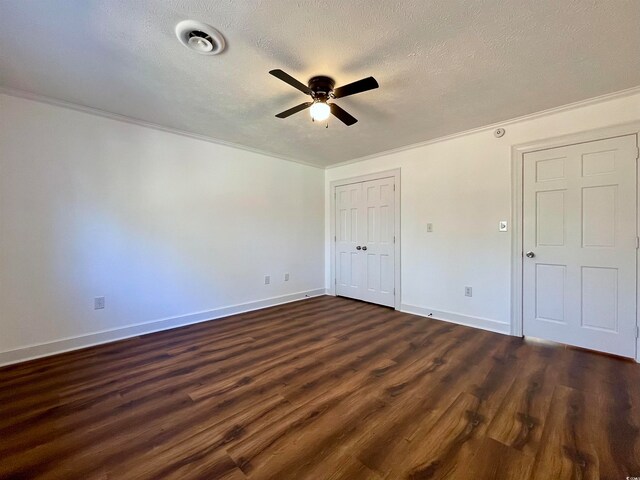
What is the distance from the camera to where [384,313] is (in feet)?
13.2

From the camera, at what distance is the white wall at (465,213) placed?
2.96 metres

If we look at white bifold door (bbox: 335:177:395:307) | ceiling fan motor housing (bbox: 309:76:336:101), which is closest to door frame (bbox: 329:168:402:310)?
white bifold door (bbox: 335:177:395:307)

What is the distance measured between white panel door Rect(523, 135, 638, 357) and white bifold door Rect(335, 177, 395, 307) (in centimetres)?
177

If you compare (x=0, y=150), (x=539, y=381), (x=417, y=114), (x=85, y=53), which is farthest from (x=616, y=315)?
(x=0, y=150)

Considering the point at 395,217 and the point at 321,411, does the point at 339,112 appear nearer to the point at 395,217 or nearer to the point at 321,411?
the point at 395,217

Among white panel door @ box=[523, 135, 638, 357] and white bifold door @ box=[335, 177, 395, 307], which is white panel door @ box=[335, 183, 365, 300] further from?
white panel door @ box=[523, 135, 638, 357]

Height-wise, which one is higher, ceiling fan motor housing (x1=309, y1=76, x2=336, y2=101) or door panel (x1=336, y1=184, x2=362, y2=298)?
ceiling fan motor housing (x1=309, y1=76, x2=336, y2=101)

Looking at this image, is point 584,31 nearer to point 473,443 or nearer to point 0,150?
point 473,443

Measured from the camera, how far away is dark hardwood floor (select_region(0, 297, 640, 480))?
1381 mm

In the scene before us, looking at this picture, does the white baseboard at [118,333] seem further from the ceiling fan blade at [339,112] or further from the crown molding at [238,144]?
the ceiling fan blade at [339,112]

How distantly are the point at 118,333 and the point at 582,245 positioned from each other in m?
5.02

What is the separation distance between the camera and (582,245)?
271 cm

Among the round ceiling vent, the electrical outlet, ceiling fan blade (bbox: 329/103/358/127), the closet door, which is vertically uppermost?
the round ceiling vent

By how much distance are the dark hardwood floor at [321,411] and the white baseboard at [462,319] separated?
10.6 inches
